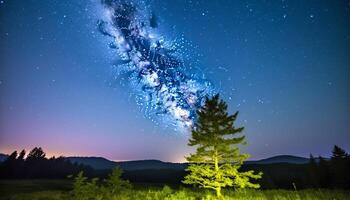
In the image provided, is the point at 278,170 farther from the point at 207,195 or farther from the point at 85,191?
the point at 85,191

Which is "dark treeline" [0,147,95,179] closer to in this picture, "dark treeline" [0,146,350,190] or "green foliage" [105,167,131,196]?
"dark treeline" [0,146,350,190]

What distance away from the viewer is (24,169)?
9100 centimetres

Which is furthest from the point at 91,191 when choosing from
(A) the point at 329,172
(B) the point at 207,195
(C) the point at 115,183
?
(A) the point at 329,172

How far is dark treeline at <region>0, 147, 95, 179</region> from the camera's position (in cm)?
8851

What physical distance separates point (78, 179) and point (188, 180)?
733 cm

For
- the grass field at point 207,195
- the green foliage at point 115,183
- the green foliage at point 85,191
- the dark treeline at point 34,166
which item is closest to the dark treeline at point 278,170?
the dark treeline at point 34,166

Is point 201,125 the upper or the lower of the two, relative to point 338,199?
upper

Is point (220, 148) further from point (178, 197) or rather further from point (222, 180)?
point (178, 197)

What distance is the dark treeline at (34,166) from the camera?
88.5 m

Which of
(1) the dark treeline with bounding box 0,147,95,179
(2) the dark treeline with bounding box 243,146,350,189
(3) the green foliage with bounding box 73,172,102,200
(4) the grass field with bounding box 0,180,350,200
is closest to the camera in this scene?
(4) the grass field with bounding box 0,180,350,200

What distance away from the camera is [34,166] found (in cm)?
9356

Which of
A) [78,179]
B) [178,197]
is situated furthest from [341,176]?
[78,179]

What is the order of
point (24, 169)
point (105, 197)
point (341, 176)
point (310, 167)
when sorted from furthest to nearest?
point (24, 169) → point (310, 167) → point (341, 176) → point (105, 197)

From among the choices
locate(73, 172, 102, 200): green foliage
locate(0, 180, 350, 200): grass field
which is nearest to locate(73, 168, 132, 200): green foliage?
locate(73, 172, 102, 200): green foliage
